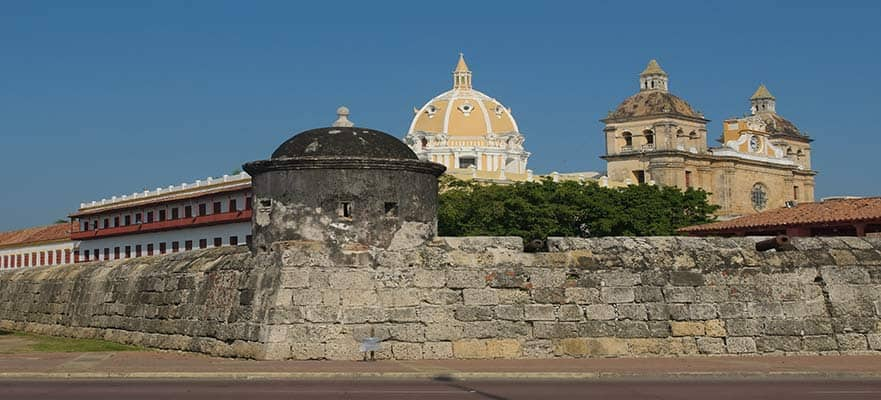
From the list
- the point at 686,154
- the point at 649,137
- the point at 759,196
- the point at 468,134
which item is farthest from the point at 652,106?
the point at 468,134

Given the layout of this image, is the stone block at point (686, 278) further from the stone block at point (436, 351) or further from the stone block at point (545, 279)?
the stone block at point (436, 351)

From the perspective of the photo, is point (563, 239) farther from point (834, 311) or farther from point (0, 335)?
point (0, 335)

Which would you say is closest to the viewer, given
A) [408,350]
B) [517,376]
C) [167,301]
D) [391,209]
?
[517,376]

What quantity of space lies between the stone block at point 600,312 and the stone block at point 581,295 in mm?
95

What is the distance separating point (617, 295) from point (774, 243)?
276cm

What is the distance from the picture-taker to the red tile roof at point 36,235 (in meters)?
96.7

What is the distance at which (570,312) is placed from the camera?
1894 cm

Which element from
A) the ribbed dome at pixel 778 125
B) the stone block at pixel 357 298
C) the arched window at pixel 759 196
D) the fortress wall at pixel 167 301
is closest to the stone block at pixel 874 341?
the stone block at pixel 357 298

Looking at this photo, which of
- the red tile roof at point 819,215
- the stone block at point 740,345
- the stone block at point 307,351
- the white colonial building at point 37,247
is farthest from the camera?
the white colonial building at point 37,247

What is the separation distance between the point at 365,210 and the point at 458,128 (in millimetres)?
118917

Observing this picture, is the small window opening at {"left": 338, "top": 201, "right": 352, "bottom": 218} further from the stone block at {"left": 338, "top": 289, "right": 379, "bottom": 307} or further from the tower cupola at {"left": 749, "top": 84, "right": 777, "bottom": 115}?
the tower cupola at {"left": 749, "top": 84, "right": 777, "bottom": 115}

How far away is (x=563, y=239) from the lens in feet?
64.1
